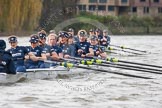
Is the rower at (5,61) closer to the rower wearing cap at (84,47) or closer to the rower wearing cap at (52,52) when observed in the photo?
the rower wearing cap at (52,52)

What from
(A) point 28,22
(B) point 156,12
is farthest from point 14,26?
(B) point 156,12

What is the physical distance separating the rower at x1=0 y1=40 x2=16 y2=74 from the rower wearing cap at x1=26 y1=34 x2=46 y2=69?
1.58 metres

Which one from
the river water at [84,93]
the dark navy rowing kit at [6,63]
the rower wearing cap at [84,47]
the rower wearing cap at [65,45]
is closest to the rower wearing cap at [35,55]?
the river water at [84,93]

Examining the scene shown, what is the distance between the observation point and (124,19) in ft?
206

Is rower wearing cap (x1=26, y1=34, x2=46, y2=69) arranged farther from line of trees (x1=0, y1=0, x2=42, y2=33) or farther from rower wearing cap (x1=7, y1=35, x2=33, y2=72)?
line of trees (x1=0, y1=0, x2=42, y2=33)

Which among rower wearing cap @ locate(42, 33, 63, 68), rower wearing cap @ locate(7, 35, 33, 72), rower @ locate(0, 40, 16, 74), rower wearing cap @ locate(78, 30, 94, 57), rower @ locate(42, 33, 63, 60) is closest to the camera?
rower @ locate(0, 40, 16, 74)

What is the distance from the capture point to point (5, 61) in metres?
14.8

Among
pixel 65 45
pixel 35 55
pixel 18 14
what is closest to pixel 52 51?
pixel 35 55

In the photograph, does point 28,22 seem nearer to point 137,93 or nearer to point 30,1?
point 30,1

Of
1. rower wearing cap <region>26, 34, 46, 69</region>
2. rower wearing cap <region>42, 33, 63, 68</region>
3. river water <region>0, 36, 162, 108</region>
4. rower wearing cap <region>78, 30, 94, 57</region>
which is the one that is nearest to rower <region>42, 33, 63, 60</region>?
rower wearing cap <region>42, 33, 63, 68</region>

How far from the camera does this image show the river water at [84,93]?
13.3 metres

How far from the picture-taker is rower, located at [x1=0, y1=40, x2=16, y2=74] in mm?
14773

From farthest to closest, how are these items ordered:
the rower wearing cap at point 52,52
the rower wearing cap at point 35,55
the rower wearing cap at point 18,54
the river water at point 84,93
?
the rower wearing cap at point 52,52 → the rower wearing cap at point 35,55 → the rower wearing cap at point 18,54 → the river water at point 84,93

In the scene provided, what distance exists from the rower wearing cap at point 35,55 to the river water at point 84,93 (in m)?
0.65
